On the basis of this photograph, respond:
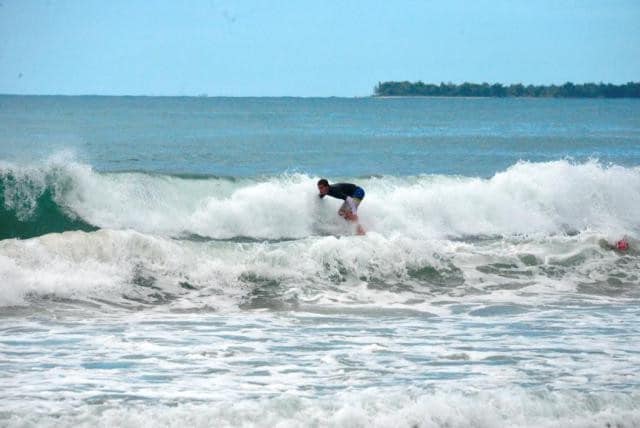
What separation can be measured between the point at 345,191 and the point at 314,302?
504cm

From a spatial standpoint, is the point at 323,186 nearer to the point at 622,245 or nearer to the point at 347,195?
the point at 347,195

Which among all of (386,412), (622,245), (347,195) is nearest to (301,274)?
(347,195)

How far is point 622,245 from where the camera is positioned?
53.0 ft

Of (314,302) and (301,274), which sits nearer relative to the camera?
(314,302)

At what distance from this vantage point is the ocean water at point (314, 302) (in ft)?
25.7

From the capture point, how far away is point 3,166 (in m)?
17.4

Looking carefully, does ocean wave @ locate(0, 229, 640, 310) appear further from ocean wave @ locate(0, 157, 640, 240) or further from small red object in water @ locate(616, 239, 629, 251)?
ocean wave @ locate(0, 157, 640, 240)

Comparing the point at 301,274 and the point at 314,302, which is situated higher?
the point at 301,274

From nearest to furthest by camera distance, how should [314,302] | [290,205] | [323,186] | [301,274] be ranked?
[314,302] < [301,274] < [323,186] < [290,205]

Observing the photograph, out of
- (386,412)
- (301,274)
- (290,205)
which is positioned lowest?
(301,274)

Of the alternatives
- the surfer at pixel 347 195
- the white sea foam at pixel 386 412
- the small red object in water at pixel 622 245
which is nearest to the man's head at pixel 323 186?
the surfer at pixel 347 195

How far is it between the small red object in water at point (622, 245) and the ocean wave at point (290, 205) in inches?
9.1

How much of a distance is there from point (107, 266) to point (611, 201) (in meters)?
12.6

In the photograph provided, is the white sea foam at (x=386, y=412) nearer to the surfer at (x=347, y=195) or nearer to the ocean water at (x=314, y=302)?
the ocean water at (x=314, y=302)
